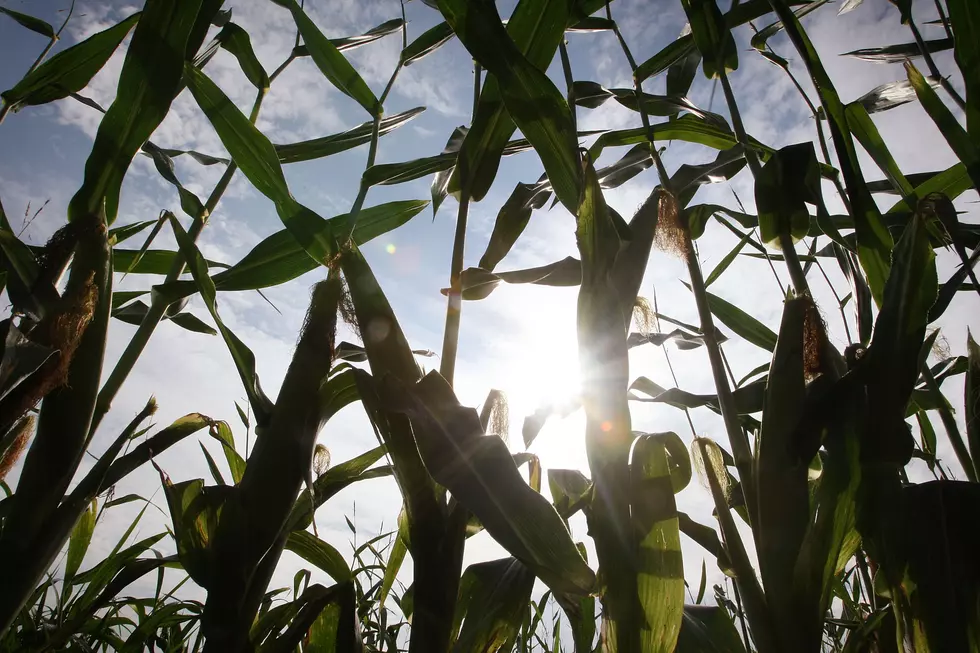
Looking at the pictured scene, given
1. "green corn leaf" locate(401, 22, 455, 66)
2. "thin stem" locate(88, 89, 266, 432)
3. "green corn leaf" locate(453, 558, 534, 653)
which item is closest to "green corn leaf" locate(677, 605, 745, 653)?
"green corn leaf" locate(453, 558, 534, 653)

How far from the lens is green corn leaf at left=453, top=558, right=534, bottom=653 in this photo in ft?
2.24

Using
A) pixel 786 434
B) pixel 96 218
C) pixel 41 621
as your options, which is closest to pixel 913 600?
pixel 786 434

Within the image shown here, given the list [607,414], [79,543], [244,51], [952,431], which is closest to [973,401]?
[952,431]

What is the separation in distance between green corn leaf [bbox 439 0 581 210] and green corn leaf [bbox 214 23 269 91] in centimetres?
56

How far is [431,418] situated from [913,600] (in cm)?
54

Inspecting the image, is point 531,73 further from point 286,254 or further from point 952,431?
point 952,431

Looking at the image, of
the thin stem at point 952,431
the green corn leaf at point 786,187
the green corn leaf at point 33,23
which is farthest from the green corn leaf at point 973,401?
the green corn leaf at point 33,23

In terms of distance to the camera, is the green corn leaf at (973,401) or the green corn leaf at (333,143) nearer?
the green corn leaf at (973,401)

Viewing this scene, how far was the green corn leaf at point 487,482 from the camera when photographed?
528 millimetres

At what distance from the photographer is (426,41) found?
1.20 metres

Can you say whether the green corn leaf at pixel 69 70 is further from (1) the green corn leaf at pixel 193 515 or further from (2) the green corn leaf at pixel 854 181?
(2) the green corn leaf at pixel 854 181

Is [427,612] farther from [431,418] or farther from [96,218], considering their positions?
[96,218]

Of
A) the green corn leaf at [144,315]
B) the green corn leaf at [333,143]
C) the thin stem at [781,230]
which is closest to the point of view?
the thin stem at [781,230]

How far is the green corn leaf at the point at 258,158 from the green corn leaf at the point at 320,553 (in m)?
0.49
